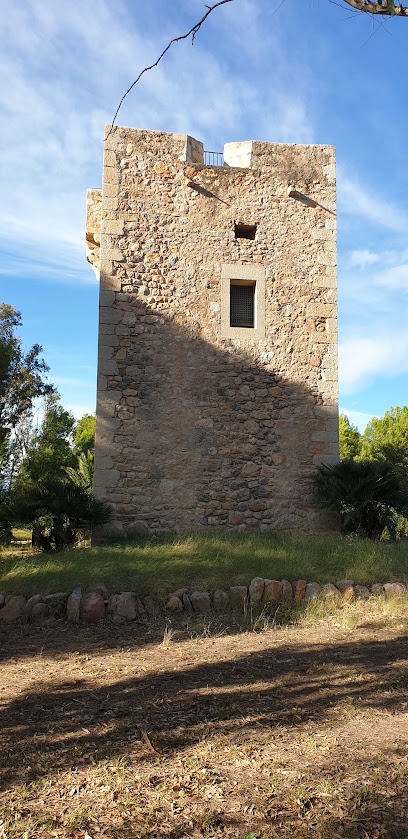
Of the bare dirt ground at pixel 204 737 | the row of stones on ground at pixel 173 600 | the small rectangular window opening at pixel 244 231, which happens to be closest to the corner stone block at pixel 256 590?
the row of stones on ground at pixel 173 600

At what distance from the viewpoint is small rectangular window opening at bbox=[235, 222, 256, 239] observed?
1037cm

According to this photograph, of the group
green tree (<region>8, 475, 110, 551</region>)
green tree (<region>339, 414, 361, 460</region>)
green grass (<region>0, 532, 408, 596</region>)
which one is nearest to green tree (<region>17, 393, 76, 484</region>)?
green tree (<region>8, 475, 110, 551</region>)

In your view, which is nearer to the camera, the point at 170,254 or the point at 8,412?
the point at 170,254

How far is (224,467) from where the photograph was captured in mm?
9789

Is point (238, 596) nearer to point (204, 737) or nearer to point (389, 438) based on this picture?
point (204, 737)

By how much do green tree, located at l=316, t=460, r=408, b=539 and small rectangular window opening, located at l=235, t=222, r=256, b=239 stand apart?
13.5 feet

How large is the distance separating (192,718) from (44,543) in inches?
222

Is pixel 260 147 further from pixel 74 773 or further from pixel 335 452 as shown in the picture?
pixel 74 773

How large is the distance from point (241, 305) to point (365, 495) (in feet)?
12.1

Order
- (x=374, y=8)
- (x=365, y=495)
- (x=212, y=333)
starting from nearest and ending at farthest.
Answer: (x=374, y=8), (x=365, y=495), (x=212, y=333)

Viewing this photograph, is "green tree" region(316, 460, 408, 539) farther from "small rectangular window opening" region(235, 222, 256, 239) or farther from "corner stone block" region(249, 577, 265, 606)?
"small rectangular window opening" region(235, 222, 256, 239)

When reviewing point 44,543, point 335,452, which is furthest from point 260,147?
point 44,543

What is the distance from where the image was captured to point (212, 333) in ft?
33.0

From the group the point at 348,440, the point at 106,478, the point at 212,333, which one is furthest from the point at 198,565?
the point at 348,440
